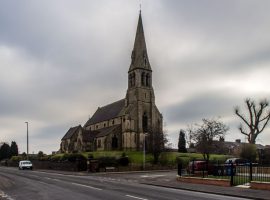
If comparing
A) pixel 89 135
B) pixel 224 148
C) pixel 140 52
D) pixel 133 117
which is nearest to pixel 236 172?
pixel 133 117

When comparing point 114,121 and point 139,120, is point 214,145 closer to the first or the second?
point 139,120

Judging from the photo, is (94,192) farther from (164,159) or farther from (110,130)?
(110,130)

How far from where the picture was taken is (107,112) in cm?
10756

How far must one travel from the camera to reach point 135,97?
94625 millimetres

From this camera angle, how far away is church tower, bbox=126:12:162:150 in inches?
3669

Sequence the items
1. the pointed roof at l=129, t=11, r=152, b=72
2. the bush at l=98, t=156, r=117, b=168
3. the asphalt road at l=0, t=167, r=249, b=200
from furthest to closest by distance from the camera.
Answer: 1. the pointed roof at l=129, t=11, r=152, b=72
2. the bush at l=98, t=156, r=117, b=168
3. the asphalt road at l=0, t=167, r=249, b=200

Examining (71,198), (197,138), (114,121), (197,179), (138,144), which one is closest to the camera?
(71,198)

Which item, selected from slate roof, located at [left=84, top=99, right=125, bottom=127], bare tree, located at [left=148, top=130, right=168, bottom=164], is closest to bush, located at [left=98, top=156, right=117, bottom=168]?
bare tree, located at [left=148, top=130, right=168, bottom=164]

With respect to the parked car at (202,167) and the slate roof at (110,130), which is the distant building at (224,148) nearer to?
the slate roof at (110,130)

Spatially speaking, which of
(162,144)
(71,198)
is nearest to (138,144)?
(162,144)

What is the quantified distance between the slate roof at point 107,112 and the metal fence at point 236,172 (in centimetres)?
6801

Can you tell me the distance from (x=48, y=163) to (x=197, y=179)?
46.4 m

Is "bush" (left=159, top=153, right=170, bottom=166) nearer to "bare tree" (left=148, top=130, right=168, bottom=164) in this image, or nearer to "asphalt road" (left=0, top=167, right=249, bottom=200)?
"bare tree" (left=148, top=130, right=168, bottom=164)

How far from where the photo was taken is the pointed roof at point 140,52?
96625mm
